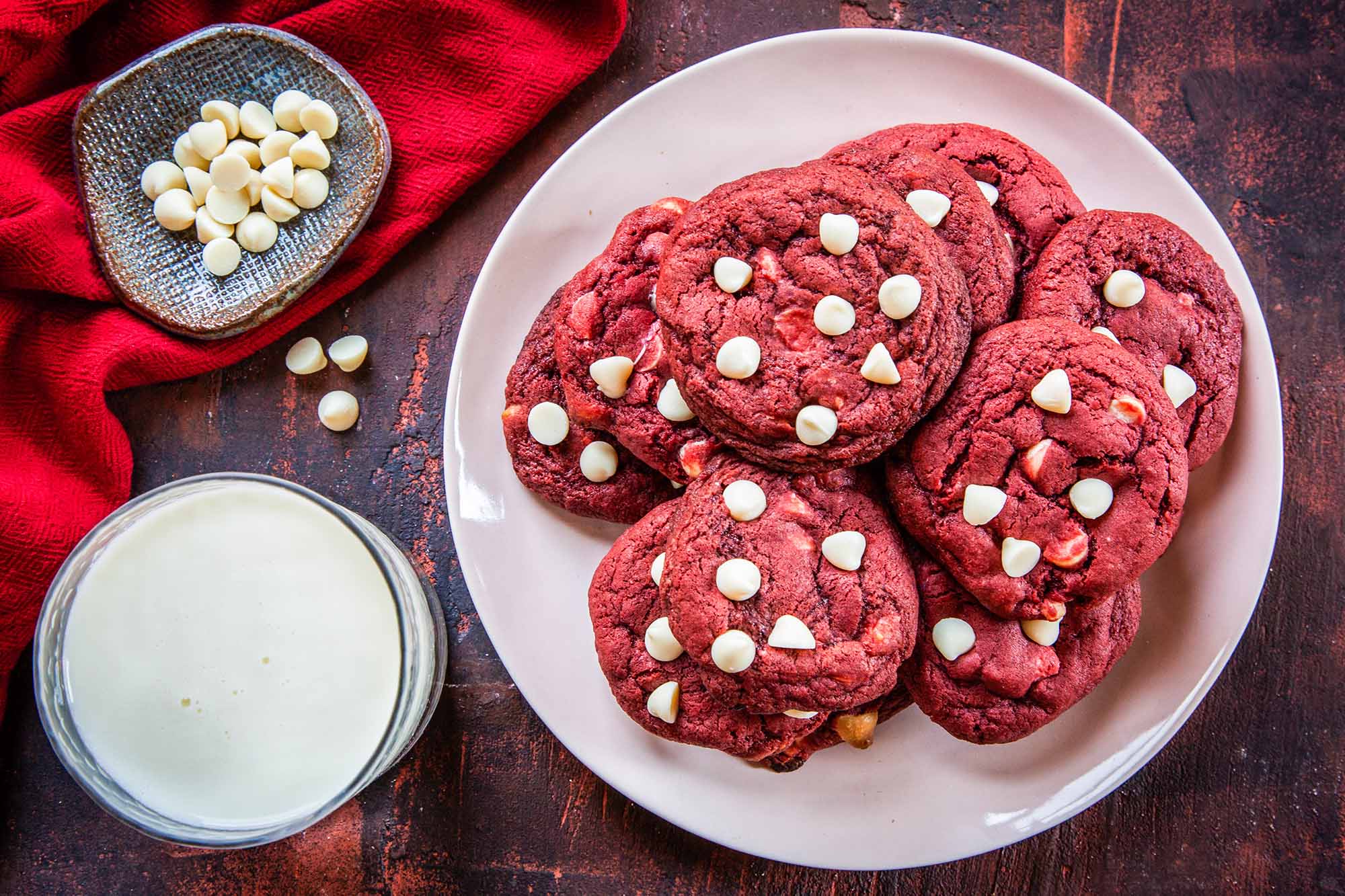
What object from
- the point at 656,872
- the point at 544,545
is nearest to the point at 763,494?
the point at 544,545

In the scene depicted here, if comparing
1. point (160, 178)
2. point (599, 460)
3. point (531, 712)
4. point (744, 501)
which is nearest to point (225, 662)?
point (531, 712)

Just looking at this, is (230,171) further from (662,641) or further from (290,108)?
(662,641)

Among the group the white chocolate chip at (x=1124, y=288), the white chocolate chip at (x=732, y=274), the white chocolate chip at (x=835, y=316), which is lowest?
the white chocolate chip at (x=1124, y=288)

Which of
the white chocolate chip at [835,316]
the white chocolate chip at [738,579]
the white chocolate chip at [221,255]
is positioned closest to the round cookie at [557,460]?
the white chocolate chip at [738,579]

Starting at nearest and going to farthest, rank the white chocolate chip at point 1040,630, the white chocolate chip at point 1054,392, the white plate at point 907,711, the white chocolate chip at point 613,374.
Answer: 1. the white chocolate chip at point 1054,392
2. the white chocolate chip at point 1040,630
3. the white chocolate chip at point 613,374
4. the white plate at point 907,711

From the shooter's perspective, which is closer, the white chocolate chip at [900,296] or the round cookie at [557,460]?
the white chocolate chip at [900,296]

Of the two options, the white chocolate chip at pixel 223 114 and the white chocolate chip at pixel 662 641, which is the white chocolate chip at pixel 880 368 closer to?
the white chocolate chip at pixel 662 641

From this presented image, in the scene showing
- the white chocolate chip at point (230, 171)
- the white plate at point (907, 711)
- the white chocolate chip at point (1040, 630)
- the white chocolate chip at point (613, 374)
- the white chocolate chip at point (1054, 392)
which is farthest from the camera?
the white chocolate chip at point (230, 171)

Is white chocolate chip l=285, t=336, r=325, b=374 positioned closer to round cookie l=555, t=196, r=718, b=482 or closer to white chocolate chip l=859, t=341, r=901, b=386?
round cookie l=555, t=196, r=718, b=482

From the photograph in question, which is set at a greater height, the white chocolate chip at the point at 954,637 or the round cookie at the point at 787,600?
the round cookie at the point at 787,600
